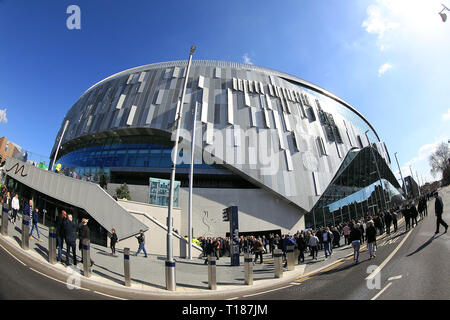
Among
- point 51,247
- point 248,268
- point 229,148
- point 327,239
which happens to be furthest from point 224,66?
point 51,247

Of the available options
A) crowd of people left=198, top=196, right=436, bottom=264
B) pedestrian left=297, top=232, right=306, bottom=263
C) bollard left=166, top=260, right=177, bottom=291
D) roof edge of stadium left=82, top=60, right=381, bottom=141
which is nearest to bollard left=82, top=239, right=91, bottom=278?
bollard left=166, top=260, right=177, bottom=291

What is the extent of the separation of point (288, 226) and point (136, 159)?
22439mm

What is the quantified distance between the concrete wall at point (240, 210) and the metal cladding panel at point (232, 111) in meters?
1.67

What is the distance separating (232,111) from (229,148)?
5949 millimetres

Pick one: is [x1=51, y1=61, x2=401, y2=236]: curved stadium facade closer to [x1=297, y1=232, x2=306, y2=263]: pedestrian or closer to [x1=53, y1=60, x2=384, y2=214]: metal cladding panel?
[x1=53, y1=60, x2=384, y2=214]: metal cladding panel

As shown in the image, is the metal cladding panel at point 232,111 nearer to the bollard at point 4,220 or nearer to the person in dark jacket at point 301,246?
the person in dark jacket at point 301,246

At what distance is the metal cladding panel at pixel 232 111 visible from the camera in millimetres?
27422

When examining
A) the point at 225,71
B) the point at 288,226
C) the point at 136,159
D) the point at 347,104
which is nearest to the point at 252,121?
the point at 225,71

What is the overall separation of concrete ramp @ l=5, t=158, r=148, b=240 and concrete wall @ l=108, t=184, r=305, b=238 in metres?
9.00

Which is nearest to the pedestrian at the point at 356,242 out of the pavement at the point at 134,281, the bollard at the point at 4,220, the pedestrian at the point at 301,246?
the pavement at the point at 134,281

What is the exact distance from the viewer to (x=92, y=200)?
48.3 ft

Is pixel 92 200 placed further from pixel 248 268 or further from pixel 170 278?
pixel 248 268

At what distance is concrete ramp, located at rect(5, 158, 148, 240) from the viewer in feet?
47.7
